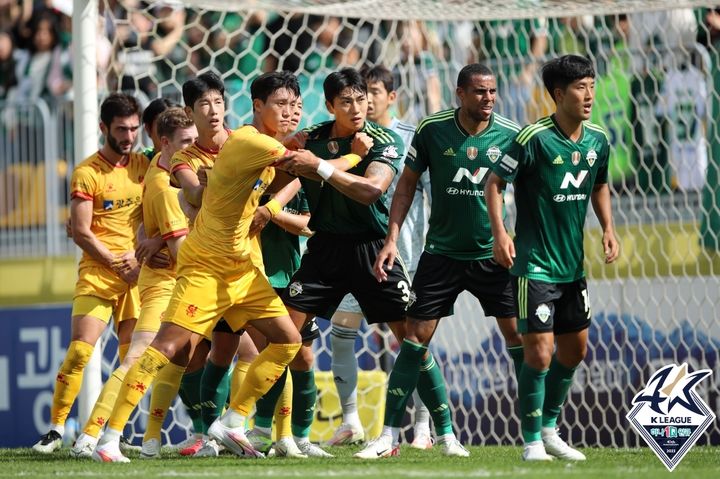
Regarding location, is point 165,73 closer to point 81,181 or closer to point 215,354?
point 81,181

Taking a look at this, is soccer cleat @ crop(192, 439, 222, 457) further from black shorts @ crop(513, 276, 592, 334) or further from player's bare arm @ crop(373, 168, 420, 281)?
black shorts @ crop(513, 276, 592, 334)

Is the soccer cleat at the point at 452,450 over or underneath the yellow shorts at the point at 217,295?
underneath

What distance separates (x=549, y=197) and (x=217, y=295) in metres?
1.75

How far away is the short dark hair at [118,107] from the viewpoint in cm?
830

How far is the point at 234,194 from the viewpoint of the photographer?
6719 millimetres

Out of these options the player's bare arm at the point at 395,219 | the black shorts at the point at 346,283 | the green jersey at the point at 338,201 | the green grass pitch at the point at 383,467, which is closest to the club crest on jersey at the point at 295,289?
the black shorts at the point at 346,283

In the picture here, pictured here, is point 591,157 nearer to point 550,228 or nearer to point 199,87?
point 550,228

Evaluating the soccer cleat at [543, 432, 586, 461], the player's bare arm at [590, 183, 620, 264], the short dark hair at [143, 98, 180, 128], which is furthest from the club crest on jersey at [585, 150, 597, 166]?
the short dark hair at [143, 98, 180, 128]

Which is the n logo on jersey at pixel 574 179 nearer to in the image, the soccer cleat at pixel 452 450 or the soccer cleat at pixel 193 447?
the soccer cleat at pixel 452 450

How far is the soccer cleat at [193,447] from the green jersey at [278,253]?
39.7 inches

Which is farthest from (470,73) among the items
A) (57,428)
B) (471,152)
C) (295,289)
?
(57,428)

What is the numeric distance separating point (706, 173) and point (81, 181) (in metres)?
4.57

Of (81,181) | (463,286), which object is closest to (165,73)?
(81,181)

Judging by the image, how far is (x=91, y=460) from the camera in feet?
23.2
